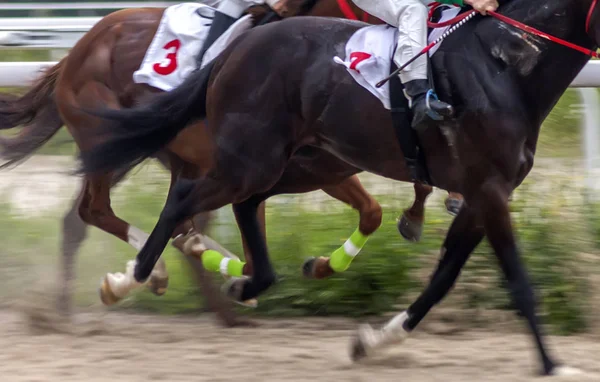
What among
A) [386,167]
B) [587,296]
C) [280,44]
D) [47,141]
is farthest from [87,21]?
[587,296]

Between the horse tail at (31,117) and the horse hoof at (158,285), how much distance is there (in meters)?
1.01

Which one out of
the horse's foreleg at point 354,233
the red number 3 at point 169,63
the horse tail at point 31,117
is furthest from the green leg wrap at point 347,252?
the horse tail at point 31,117

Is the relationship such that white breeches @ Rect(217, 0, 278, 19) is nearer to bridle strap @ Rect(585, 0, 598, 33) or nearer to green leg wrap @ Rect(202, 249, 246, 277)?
green leg wrap @ Rect(202, 249, 246, 277)

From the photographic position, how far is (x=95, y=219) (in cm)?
517

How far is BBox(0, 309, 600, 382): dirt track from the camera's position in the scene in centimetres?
408

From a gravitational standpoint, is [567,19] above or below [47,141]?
above

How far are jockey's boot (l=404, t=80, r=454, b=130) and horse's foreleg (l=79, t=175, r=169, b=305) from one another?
5.69 ft

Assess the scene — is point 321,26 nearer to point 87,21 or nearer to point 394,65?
point 394,65

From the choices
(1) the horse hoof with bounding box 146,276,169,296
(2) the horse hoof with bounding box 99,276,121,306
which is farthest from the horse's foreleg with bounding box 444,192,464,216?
(2) the horse hoof with bounding box 99,276,121,306

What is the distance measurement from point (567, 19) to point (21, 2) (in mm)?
7201

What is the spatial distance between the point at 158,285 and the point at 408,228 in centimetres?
125

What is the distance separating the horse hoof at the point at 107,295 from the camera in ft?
16.0

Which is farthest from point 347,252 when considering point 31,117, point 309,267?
point 31,117

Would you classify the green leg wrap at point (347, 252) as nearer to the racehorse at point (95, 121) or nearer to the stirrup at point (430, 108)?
the racehorse at point (95, 121)
